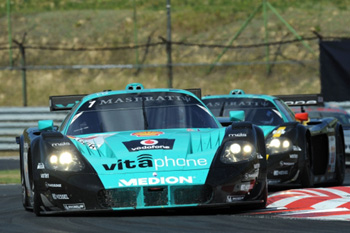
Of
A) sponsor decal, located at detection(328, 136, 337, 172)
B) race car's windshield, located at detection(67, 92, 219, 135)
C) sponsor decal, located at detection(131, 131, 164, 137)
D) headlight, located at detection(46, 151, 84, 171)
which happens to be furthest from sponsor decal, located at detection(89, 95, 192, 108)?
sponsor decal, located at detection(328, 136, 337, 172)

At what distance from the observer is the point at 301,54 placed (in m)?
34.0

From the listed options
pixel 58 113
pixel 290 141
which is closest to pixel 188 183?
pixel 290 141

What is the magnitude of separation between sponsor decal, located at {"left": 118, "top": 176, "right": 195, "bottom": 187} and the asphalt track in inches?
10.3

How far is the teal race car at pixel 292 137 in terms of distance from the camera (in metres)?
11.1

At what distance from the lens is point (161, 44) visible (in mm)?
31234

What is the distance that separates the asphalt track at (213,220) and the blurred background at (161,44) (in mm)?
21874

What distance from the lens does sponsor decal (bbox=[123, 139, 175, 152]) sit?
8266 mm

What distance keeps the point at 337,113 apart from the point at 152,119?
923 centimetres

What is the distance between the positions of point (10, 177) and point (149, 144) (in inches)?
299

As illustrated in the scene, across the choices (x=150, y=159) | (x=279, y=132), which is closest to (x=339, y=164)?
(x=279, y=132)

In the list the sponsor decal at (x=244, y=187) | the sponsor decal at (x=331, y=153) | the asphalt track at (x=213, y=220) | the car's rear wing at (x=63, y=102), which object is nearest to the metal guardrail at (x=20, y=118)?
the car's rear wing at (x=63, y=102)

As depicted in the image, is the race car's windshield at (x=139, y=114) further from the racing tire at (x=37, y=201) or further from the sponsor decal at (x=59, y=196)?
the sponsor decal at (x=59, y=196)

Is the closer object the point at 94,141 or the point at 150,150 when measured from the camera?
the point at 150,150

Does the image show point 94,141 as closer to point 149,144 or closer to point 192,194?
point 149,144
